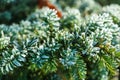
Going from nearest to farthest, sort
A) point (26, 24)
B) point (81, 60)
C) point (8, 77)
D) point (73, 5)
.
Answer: point (81, 60) < point (8, 77) < point (26, 24) < point (73, 5)

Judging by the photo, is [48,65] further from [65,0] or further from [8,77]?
[65,0]

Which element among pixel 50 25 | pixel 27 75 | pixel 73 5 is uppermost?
pixel 73 5

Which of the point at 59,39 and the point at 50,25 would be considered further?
the point at 50,25

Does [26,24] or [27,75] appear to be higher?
[26,24]

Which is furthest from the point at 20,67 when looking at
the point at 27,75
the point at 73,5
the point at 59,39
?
the point at 73,5

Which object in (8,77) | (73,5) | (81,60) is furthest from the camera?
(73,5)

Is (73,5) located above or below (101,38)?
above

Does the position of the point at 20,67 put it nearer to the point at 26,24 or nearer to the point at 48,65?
the point at 48,65

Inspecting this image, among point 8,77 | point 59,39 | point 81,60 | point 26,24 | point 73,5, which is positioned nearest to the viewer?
point 81,60

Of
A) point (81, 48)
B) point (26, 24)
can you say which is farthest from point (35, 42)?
point (26, 24)
